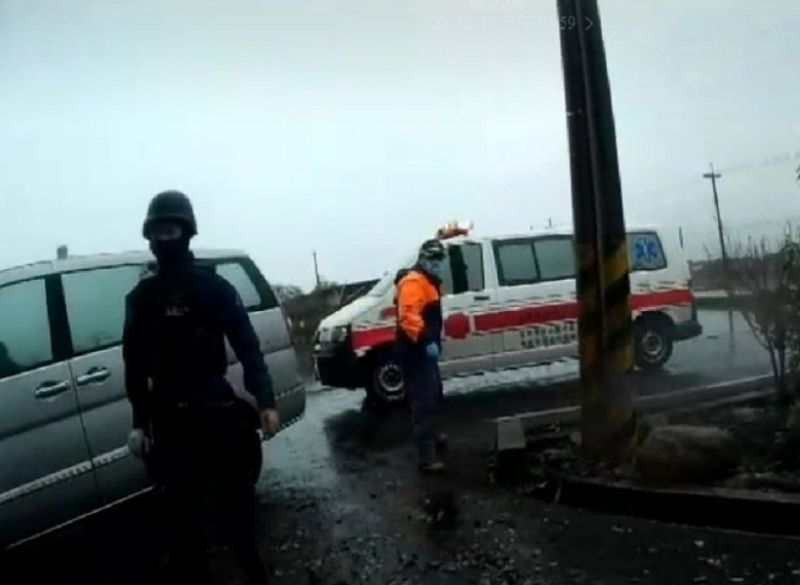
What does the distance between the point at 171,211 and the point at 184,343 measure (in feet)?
1.75

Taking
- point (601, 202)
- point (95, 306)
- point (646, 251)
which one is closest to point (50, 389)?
point (95, 306)

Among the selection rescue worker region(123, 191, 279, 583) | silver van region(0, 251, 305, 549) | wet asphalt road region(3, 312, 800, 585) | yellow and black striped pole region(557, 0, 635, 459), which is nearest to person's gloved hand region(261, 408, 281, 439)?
rescue worker region(123, 191, 279, 583)

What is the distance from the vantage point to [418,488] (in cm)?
708

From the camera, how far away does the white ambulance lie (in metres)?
11.5

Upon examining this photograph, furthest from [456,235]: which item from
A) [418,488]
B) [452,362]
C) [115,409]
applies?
[115,409]

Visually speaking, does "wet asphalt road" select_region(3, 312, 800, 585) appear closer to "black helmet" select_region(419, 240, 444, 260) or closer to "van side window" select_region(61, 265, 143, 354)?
"van side window" select_region(61, 265, 143, 354)

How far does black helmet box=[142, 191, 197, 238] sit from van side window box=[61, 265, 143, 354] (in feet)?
7.41

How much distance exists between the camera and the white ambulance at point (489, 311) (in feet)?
37.6

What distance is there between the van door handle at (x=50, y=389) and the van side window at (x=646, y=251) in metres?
8.13

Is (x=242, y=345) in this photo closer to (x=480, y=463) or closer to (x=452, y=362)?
(x=480, y=463)

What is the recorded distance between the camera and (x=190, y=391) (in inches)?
162

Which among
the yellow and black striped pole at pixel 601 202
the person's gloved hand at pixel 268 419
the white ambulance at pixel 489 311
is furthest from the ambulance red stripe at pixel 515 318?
the person's gloved hand at pixel 268 419

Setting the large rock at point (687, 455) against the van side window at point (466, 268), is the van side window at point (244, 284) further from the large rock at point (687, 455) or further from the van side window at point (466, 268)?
the van side window at point (466, 268)

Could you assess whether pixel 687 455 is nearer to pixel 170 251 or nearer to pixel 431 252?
pixel 431 252
